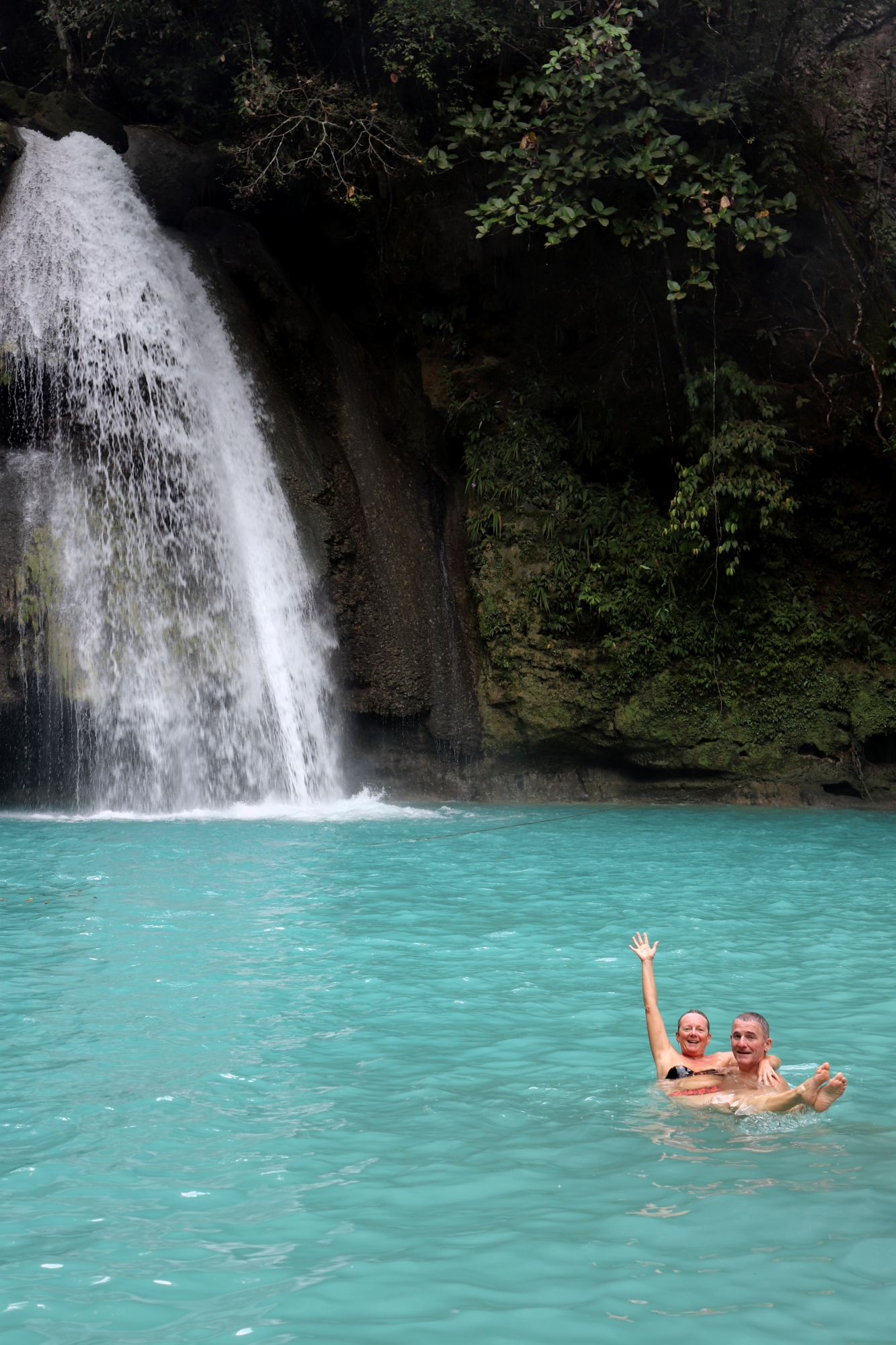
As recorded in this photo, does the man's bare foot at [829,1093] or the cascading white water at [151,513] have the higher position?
the cascading white water at [151,513]

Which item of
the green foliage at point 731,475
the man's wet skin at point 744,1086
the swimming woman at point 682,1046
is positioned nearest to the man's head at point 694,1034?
the swimming woman at point 682,1046

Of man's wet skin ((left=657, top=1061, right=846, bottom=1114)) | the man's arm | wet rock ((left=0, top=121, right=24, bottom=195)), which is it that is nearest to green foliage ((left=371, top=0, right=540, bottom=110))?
wet rock ((left=0, top=121, right=24, bottom=195))

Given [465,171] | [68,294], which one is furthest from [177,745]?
[465,171]

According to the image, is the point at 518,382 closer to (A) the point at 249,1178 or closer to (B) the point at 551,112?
(B) the point at 551,112

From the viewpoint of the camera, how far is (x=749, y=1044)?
437cm

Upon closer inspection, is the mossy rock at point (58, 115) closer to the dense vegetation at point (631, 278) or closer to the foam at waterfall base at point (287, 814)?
the dense vegetation at point (631, 278)

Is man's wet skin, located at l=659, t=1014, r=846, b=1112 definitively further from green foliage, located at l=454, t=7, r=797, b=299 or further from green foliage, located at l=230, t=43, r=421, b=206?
green foliage, located at l=230, t=43, r=421, b=206

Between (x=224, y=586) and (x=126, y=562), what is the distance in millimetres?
1176

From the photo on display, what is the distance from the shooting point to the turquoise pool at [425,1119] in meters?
3.06

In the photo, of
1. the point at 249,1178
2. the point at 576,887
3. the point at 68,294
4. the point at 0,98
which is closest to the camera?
the point at 249,1178

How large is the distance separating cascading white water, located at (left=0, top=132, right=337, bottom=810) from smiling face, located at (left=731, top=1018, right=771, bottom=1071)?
31.8ft

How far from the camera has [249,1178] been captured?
3799 millimetres

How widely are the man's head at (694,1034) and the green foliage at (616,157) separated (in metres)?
10.1

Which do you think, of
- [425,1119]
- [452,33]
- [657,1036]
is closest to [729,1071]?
[657,1036]
